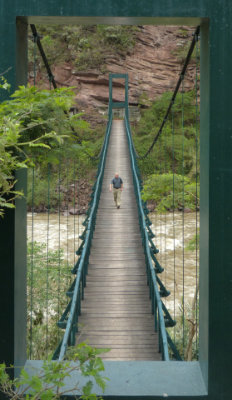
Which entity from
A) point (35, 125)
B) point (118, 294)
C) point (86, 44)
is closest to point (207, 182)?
point (35, 125)

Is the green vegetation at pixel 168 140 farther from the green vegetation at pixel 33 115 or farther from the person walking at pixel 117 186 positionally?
the green vegetation at pixel 33 115

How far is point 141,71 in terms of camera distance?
26.4 m

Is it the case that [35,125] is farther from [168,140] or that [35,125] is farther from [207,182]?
[168,140]

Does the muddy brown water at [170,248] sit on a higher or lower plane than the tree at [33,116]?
lower

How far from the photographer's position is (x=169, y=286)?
390 inches

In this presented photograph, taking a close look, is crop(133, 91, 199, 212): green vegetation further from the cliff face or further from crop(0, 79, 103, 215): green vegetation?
crop(0, 79, 103, 215): green vegetation

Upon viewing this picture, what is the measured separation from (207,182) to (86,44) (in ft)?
91.8

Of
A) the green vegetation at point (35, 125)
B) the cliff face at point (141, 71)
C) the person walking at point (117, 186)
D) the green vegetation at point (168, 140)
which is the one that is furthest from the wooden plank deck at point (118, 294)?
the cliff face at point (141, 71)

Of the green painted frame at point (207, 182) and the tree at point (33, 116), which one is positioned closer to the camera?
the tree at point (33, 116)

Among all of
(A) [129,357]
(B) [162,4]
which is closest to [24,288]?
(B) [162,4]

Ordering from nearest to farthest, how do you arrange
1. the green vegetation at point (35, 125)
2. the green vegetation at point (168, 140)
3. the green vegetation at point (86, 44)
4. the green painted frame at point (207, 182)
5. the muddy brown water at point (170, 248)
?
1. the green vegetation at point (35, 125)
2. the green painted frame at point (207, 182)
3. the muddy brown water at point (170, 248)
4. the green vegetation at point (168, 140)
5. the green vegetation at point (86, 44)

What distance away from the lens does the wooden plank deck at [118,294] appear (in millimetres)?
4594

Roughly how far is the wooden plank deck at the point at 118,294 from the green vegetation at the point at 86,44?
1981 cm

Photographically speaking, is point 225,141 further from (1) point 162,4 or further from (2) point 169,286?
(2) point 169,286
